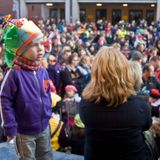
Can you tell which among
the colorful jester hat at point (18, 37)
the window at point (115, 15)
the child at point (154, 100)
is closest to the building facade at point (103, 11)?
the window at point (115, 15)

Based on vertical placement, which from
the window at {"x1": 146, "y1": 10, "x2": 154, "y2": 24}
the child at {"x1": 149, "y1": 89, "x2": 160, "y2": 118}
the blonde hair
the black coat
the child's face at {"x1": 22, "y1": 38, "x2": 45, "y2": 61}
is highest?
the window at {"x1": 146, "y1": 10, "x2": 154, "y2": 24}

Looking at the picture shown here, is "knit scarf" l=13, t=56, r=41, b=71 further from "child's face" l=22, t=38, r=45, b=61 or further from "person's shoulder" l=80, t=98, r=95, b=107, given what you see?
"person's shoulder" l=80, t=98, r=95, b=107

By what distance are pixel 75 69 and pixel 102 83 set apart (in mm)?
5094

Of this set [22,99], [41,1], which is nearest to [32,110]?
[22,99]

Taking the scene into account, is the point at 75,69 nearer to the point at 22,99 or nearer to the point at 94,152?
the point at 22,99

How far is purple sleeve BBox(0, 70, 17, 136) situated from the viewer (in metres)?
2.74

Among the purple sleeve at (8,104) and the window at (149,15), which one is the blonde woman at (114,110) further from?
the window at (149,15)

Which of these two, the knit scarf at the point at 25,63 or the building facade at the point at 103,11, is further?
the building facade at the point at 103,11

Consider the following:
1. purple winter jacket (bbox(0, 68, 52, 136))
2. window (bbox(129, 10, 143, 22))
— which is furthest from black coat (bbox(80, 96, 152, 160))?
window (bbox(129, 10, 143, 22))

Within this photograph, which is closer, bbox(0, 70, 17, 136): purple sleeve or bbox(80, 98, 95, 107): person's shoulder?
bbox(80, 98, 95, 107): person's shoulder

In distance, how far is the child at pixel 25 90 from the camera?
280cm

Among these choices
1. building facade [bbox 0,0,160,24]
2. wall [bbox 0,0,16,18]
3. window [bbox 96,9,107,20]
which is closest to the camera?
building facade [bbox 0,0,160,24]

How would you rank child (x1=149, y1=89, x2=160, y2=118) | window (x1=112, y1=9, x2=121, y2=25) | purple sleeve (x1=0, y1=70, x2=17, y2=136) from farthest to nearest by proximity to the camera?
1. window (x1=112, y1=9, x2=121, y2=25)
2. child (x1=149, y1=89, x2=160, y2=118)
3. purple sleeve (x1=0, y1=70, x2=17, y2=136)

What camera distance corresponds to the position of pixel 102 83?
2312 millimetres
